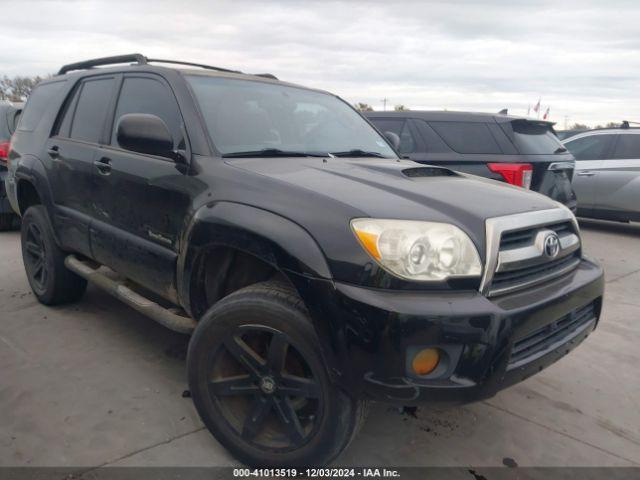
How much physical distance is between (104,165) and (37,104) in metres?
1.69

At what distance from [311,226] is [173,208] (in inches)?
38.5

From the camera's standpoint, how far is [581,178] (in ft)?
28.3

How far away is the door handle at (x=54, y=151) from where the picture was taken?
388 centimetres

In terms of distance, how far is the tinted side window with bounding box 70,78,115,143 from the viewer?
3.60 meters

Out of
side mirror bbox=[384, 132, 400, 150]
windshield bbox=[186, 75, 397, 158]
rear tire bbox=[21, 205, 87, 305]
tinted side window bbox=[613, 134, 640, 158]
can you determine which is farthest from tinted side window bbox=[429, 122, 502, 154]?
rear tire bbox=[21, 205, 87, 305]

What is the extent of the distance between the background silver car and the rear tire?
755 centimetres

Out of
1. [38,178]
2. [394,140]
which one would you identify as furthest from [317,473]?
[38,178]

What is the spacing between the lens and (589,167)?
8.61 metres

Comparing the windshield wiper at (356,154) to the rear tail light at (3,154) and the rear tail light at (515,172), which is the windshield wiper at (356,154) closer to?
the rear tail light at (515,172)

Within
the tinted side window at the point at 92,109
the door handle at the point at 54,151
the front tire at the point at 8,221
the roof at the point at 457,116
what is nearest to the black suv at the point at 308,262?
the tinted side window at the point at 92,109

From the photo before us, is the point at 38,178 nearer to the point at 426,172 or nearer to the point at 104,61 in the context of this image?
the point at 104,61

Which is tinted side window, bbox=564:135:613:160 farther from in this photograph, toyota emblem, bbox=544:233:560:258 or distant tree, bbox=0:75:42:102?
distant tree, bbox=0:75:42:102

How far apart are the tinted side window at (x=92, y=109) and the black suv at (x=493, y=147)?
333 cm

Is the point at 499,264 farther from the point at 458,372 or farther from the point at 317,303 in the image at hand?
the point at 317,303
